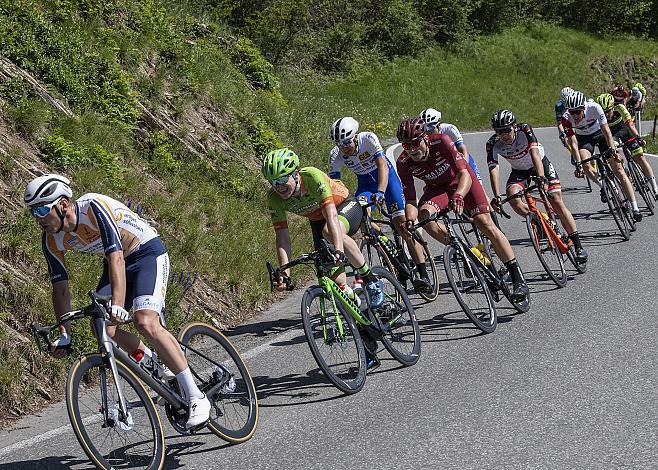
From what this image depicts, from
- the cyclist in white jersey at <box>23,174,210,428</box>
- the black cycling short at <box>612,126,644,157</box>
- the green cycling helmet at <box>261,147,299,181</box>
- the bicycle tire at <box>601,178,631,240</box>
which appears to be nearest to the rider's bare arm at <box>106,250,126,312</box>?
the cyclist in white jersey at <box>23,174,210,428</box>

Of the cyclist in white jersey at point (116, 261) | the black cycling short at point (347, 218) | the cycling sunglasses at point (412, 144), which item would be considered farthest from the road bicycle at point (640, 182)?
the cyclist in white jersey at point (116, 261)

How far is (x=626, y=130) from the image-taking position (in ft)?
56.0

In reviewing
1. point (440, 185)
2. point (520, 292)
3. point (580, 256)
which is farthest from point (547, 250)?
point (440, 185)

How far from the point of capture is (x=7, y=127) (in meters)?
11.1

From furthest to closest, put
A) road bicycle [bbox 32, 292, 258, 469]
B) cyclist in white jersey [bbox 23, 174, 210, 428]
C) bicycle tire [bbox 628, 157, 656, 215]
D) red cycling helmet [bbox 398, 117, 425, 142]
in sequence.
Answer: bicycle tire [bbox 628, 157, 656, 215]
red cycling helmet [bbox 398, 117, 425, 142]
cyclist in white jersey [bbox 23, 174, 210, 428]
road bicycle [bbox 32, 292, 258, 469]

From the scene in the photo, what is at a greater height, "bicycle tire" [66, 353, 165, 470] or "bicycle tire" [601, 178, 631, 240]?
"bicycle tire" [66, 353, 165, 470]

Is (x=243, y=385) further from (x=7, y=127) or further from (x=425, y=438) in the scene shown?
(x=7, y=127)

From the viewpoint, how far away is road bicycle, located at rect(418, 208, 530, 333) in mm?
8719

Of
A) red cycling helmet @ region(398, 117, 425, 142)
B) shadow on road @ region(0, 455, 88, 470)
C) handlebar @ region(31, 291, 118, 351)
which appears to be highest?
red cycling helmet @ region(398, 117, 425, 142)

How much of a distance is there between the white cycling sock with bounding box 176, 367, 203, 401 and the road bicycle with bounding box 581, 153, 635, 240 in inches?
358

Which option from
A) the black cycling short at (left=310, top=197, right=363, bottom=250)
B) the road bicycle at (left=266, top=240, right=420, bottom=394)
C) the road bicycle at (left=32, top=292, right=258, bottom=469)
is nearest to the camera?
the road bicycle at (left=32, top=292, right=258, bottom=469)

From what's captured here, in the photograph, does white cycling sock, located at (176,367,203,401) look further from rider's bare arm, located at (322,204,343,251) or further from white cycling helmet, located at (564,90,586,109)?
white cycling helmet, located at (564,90,586,109)

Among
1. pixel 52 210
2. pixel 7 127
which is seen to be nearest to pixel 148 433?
pixel 52 210

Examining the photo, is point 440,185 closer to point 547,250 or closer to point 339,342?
point 547,250
